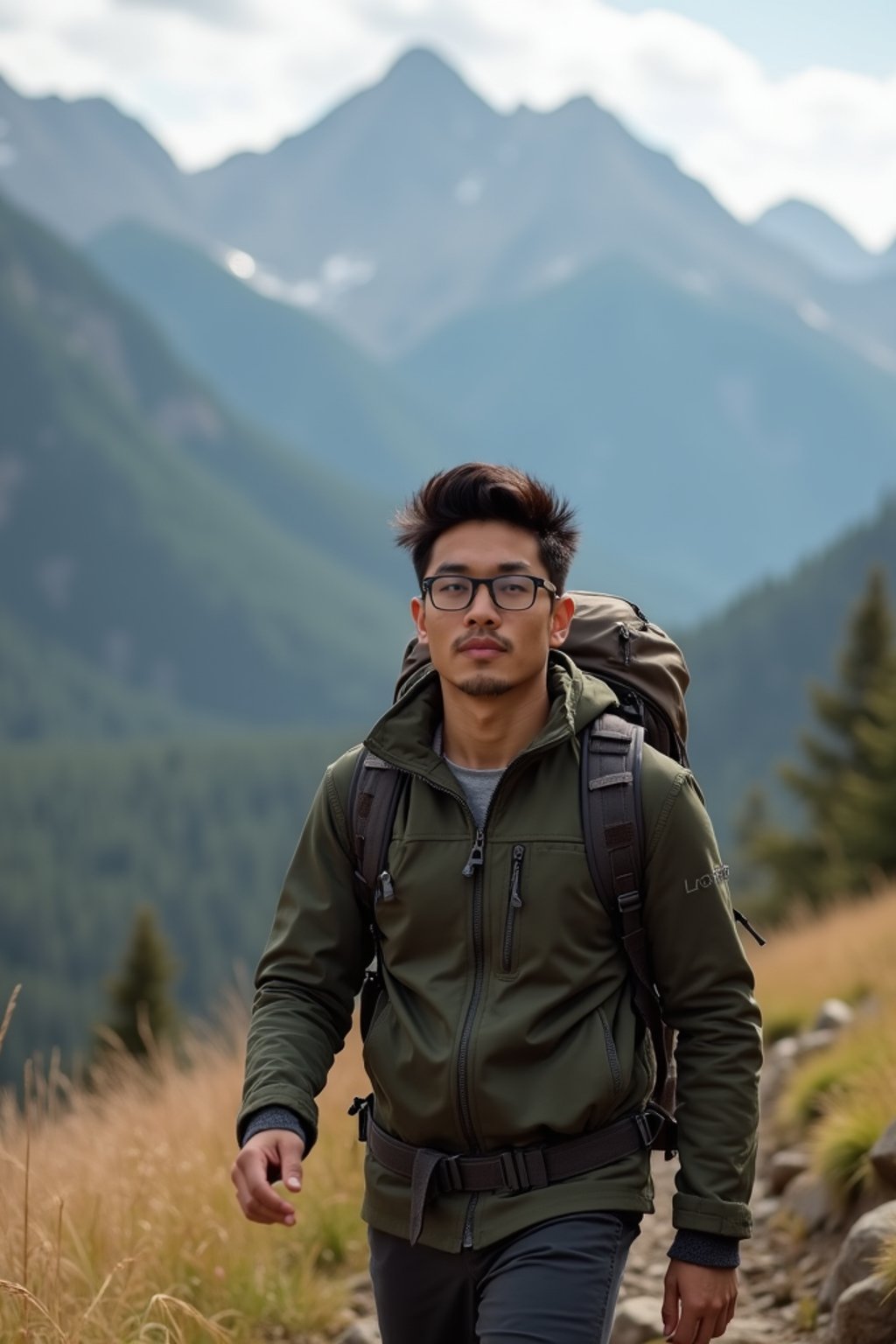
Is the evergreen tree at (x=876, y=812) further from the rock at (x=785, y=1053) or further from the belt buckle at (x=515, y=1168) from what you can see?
the belt buckle at (x=515, y=1168)

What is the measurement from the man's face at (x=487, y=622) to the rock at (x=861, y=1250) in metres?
1.82

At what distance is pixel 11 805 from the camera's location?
509 ft

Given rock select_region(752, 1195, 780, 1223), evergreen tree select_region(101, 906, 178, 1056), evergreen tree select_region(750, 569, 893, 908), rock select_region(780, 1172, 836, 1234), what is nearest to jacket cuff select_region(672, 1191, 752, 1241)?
rock select_region(780, 1172, 836, 1234)

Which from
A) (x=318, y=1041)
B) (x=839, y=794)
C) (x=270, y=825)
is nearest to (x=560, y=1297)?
(x=318, y=1041)

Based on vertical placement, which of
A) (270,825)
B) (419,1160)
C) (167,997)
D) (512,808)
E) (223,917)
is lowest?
(419,1160)

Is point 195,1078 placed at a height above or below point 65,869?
below

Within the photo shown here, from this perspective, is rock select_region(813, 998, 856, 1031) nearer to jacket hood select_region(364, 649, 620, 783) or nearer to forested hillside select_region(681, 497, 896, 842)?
jacket hood select_region(364, 649, 620, 783)

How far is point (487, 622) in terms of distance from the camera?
3.11 metres

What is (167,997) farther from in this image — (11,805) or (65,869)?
(11,805)

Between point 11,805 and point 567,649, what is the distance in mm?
157549

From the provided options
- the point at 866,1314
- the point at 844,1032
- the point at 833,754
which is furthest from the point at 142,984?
the point at 866,1314

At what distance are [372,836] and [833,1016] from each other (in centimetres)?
535

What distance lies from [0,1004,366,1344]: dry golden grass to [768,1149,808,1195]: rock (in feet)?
4.92

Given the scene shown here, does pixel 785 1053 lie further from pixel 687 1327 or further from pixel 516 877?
pixel 516 877
